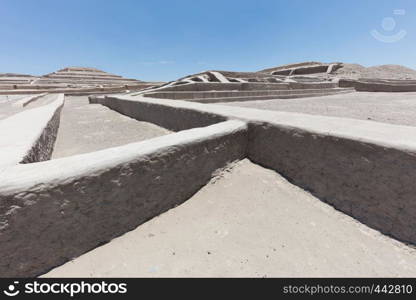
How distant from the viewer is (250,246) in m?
1.70

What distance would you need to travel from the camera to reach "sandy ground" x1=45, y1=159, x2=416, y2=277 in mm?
1494

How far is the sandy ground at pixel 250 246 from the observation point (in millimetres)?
1494

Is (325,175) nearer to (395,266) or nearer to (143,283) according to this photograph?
(395,266)

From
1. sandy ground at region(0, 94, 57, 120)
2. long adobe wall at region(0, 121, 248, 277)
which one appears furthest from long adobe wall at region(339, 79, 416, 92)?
sandy ground at region(0, 94, 57, 120)

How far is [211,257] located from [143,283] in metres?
0.51

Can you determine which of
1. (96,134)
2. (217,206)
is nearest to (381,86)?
(217,206)

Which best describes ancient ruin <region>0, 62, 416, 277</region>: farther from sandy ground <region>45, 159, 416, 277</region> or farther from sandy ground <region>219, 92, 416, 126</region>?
sandy ground <region>219, 92, 416, 126</region>

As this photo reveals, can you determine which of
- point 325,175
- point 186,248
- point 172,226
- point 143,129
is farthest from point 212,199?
point 143,129

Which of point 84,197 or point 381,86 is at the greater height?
point 381,86

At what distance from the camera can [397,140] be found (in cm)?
186

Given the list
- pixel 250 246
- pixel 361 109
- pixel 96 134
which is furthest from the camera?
pixel 361 109

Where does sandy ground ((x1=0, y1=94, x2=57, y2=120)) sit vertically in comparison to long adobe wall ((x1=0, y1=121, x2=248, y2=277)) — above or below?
above

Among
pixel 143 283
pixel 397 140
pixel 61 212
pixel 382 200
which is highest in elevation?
pixel 397 140

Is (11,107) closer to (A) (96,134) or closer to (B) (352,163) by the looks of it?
(A) (96,134)
